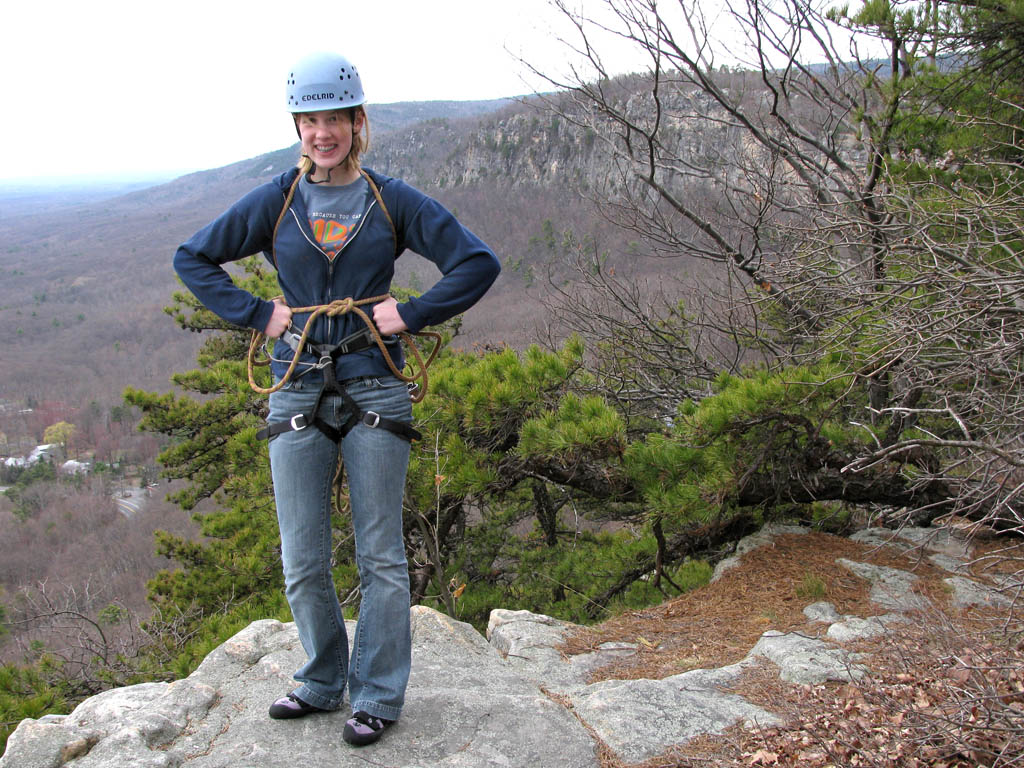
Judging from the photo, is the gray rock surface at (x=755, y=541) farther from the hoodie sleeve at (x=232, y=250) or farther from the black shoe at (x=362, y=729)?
the hoodie sleeve at (x=232, y=250)

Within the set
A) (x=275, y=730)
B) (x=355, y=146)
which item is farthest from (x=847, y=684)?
(x=355, y=146)

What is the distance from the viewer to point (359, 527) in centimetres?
215

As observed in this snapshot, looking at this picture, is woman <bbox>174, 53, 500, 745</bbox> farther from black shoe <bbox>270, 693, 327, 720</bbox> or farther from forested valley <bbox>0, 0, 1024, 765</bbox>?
forested valley <bbox>0, 0, 1024, 765</bbox>

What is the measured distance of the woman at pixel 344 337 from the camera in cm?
210

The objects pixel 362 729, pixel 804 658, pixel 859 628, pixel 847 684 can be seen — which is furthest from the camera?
pixel 859 628

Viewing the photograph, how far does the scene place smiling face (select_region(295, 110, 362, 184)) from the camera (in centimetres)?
205

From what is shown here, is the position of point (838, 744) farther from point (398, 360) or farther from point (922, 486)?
point (922, 486)

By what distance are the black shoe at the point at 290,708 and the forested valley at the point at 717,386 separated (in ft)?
5.82

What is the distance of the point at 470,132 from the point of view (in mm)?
85188

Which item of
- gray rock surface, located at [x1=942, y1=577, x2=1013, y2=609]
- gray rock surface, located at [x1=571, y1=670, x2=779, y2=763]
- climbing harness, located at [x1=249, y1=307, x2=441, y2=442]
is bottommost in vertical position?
gray rock surface, located at [x1=942, y1=577, x2=1013, y2=609]

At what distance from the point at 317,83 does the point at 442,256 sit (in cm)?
55

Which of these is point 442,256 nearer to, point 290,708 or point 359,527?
point 359,527

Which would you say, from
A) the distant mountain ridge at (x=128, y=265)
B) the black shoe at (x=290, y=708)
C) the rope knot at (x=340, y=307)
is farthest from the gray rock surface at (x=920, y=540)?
the distant mountain ridge at (x=128, y=265)

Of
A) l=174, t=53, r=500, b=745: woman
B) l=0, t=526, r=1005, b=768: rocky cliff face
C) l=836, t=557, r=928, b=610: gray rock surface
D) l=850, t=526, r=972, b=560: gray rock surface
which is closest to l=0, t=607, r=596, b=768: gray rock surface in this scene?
l=0, t=526, r=1005, b=768: rocky cliff face
